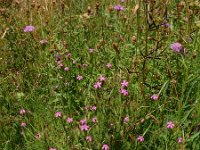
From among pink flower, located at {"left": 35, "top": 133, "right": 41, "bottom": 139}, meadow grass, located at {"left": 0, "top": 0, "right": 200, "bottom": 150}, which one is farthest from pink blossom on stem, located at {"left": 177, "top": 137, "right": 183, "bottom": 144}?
pink flower, located at {"left": 35, "top": 133, "right": 41, "bottom": 139}

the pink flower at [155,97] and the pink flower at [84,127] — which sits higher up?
the pink flower at [155,97]

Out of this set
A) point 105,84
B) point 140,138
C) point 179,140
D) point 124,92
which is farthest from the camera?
point 105,84

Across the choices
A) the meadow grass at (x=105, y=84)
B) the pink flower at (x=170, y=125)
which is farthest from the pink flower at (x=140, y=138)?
the pink flower at (x=170, y=125)

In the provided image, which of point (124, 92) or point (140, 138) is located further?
point (124, 92)

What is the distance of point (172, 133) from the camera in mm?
1889

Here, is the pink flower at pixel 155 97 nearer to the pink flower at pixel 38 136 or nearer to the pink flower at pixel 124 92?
the pink flower at pixel 124 92

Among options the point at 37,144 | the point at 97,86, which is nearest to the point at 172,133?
the point at 97,86

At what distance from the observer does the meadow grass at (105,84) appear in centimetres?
195

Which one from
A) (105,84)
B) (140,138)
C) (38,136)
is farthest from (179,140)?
(38,136)

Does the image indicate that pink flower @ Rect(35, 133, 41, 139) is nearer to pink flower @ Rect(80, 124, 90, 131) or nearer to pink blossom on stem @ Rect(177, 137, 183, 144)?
pink flower @ Rect(80, 124, 90, 131)

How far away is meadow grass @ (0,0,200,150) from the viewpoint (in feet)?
6.39

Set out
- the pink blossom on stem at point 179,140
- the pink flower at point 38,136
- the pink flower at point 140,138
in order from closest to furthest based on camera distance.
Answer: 1. the pink blossom on stem at point 179,140
2. the pink flower at point 140,138
3. the pink flower at point 38,136

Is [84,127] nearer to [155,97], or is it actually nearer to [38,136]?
[38,136]

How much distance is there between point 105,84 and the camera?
2322mm
